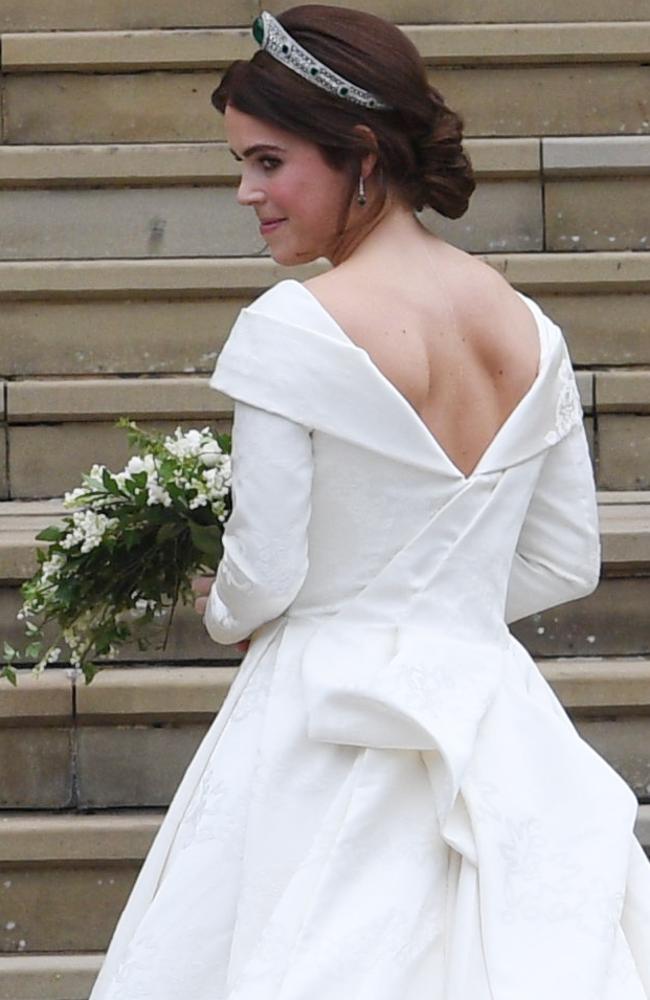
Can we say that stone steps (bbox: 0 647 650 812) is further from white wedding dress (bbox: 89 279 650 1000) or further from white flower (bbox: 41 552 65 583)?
white wedding dress (bbox: 89 279 650 1000)

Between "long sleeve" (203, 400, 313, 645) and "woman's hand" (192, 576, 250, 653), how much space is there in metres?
0.19

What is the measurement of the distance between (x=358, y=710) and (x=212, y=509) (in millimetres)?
479

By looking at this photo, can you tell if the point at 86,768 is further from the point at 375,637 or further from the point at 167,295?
the point at 375,637

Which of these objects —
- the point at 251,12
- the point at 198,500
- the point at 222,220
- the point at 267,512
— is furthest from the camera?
the point at 251,12

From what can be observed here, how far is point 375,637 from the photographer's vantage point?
2.62m

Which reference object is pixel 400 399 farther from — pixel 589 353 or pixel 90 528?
pixel 589 353

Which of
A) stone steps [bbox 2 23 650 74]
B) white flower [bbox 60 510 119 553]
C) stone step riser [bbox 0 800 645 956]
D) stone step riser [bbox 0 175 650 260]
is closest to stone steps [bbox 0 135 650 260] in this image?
stone step riser [bbox 0 175 650 260]

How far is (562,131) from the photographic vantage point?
5.58 metres

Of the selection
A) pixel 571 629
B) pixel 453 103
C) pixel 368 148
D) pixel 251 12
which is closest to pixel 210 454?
pixel 368 148

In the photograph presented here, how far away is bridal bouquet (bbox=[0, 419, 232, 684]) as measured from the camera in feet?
9.46

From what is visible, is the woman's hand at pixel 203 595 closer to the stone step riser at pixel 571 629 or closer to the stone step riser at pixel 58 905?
the stone step riser at pixel 58 905

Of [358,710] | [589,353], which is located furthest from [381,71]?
[589,353]

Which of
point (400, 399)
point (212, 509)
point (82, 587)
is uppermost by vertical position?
point (400, 399)

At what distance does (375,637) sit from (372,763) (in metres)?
0.17
